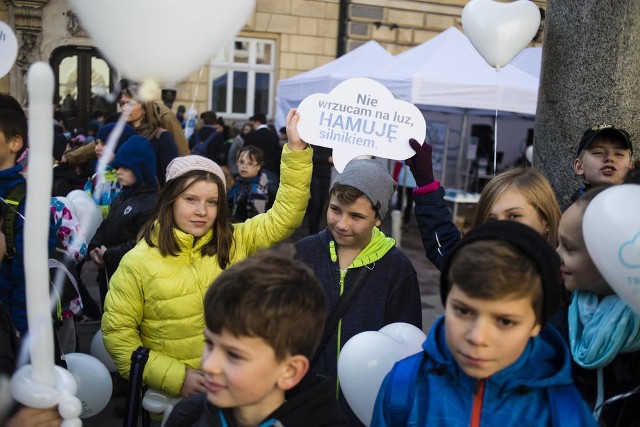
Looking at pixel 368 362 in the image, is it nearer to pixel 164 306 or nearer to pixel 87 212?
pixel 164 306

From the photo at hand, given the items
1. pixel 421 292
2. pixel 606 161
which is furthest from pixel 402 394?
pixel 421 292

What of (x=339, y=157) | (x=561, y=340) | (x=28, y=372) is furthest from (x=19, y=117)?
(x=561, y=340)

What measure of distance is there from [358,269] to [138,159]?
2.06m

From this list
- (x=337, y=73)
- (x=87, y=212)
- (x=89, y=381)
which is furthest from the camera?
(x=337, y=73)

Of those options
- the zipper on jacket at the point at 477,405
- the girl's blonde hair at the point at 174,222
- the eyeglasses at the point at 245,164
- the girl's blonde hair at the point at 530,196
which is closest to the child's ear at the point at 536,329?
the zipper on jacket at the point at 477,405

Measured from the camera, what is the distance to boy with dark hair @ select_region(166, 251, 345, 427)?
1.37 metres

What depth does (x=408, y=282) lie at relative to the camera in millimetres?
2412

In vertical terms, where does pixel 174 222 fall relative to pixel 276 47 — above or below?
below

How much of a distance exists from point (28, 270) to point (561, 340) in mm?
1190

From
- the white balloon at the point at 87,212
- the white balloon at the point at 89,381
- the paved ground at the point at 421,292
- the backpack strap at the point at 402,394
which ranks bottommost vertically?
the paved ground at the point at 421,292

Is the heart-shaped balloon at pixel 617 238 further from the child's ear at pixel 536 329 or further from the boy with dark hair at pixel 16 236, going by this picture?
the boy with dark hair at pixel 16 236

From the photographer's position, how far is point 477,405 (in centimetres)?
146

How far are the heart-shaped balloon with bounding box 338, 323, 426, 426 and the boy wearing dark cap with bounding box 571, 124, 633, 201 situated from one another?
1397 mm

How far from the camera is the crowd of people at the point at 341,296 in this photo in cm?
139
